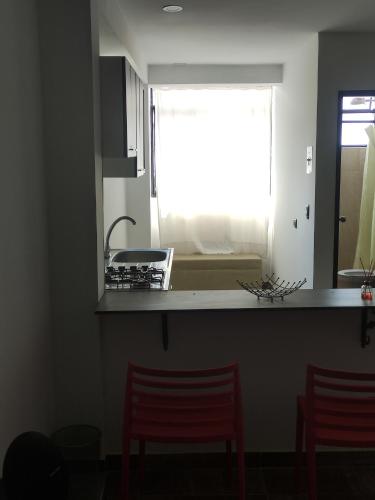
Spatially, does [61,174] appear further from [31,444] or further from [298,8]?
[298,8]

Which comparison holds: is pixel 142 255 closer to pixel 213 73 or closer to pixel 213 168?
pixel 213 73

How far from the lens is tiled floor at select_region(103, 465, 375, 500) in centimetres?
260

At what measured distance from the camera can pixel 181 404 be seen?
90.8 inches

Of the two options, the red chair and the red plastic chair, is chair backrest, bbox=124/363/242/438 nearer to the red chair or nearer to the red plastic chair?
the red plastic chair

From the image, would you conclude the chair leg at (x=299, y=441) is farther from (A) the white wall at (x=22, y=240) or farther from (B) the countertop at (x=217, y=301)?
(A) the white wall at (x=22, y=240)

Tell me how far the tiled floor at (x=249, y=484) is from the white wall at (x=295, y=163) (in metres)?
2.00

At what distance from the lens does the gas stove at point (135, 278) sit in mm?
3070

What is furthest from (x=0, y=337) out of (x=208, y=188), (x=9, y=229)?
(x=208, y=188)

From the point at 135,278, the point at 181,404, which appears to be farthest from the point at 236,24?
the point at 181,404

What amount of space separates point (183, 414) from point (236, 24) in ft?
9.22

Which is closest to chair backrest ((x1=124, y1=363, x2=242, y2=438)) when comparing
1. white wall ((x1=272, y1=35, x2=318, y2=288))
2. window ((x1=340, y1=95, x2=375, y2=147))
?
white wall ((x1=272, y1=35, x2=318, y2=288))

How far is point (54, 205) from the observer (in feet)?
8.66

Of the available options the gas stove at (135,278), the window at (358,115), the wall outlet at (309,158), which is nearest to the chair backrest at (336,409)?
the gas stove at (135,278)

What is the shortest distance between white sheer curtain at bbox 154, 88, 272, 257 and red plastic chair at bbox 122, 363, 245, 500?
4.24 meters
